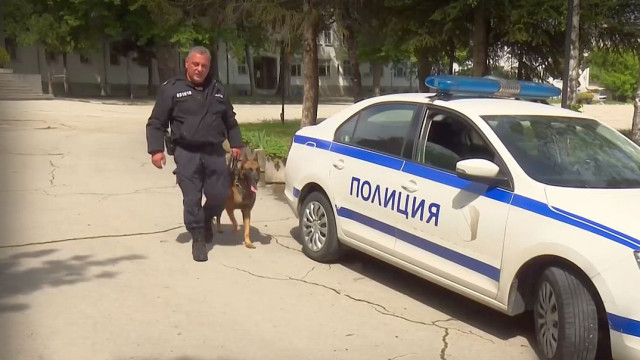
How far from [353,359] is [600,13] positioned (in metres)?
10.3

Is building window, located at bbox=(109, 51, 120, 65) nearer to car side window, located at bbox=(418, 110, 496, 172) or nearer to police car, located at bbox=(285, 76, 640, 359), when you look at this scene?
police car, located at bbox=(285, 76, 640, 359)

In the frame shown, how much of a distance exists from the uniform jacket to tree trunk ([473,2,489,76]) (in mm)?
7983

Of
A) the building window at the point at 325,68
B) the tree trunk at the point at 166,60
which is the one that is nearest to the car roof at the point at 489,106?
the tree trunk at the point at 166,60

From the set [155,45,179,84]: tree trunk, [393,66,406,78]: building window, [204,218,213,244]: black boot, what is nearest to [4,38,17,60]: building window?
[155,45,179,84]: tree trunk

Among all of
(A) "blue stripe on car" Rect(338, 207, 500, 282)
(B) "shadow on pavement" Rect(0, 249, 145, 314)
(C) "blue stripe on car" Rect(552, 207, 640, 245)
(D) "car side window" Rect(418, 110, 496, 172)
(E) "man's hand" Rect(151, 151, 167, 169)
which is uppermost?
(D) "car side window" Rect(418, 110, 496, 172)

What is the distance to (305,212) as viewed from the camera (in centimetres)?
611

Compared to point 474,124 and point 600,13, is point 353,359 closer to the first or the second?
point 474,124

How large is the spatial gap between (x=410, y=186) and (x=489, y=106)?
857 millimetres

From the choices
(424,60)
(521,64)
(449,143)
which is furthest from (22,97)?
(449,143)

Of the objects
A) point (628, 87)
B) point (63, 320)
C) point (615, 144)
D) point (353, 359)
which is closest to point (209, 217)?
point (63, 320)

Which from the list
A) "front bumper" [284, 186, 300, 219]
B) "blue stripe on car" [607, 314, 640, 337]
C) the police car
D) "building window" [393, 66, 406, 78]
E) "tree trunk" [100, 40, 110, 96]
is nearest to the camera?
"blue stripe on car" [607, 314, 640, 337]

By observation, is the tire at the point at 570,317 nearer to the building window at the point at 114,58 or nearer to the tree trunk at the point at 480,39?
the tree trunk at the point at 480,39

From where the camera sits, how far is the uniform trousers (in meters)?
5.71

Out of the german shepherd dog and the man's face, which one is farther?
the german shepherd dog
